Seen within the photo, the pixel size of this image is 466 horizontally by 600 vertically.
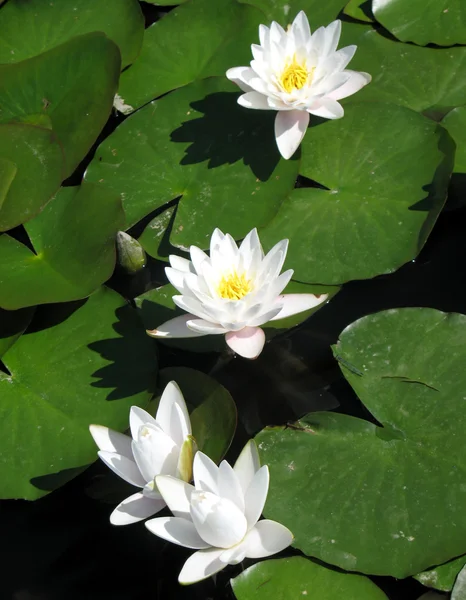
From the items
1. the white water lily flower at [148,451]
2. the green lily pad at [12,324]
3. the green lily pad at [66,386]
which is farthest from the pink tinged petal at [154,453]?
the green lily pad at [12,324]

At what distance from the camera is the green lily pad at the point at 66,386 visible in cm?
212

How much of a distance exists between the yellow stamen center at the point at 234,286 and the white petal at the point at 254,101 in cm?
83

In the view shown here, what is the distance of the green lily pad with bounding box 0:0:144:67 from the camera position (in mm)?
3033

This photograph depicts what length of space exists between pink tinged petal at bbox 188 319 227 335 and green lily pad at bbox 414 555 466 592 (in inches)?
37.5

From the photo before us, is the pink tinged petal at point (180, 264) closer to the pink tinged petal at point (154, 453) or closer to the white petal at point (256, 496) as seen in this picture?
the pink tinged petal at point (154, 453)

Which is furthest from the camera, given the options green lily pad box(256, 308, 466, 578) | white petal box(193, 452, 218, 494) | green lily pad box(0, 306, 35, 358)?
green lily pad box(0, 306, 35, 358)

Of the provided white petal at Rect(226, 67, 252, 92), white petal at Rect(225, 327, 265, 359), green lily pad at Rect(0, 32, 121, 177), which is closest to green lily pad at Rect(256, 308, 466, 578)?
white petal at Rect(225, 327, 265, 359)

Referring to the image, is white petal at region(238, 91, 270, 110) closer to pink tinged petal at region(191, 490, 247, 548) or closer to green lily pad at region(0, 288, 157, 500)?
green lily pad at region(0, 288, 157, 500)

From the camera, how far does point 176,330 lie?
2.15 metres

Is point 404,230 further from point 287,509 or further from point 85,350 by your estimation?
point 85,350

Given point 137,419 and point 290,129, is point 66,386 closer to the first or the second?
point 137,419

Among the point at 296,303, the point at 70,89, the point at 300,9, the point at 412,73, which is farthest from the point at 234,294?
the point at 300,9

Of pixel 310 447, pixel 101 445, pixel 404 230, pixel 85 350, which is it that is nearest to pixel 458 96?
pixel 404 230

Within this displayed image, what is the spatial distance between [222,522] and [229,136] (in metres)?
1.68
